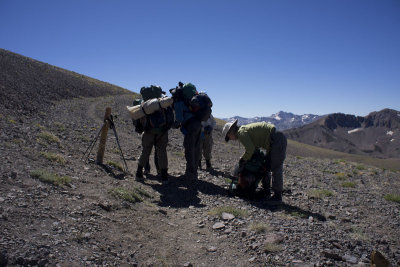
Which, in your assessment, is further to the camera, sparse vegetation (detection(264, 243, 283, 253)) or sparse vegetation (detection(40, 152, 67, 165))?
sparse vegetation (detection(40, 152, 67, 165))

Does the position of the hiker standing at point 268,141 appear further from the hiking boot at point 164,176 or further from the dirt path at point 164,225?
the hiking boot at point 164,176

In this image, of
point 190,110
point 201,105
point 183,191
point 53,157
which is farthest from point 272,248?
point 53,157

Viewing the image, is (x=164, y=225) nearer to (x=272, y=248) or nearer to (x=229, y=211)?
(x=229, y=211)

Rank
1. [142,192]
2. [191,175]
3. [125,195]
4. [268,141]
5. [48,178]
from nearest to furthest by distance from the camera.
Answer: [48,178] → [125,195] → [268,141] → [142,192] → [191,175]

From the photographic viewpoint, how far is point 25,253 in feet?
12.1

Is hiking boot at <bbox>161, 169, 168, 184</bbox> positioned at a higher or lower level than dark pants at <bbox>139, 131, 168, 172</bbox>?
lower

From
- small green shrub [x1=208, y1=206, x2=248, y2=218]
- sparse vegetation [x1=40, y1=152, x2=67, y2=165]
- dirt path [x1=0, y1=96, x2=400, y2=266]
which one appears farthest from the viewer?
sparse vegetation [x1=40, y1=152, x2=67, y2=165]

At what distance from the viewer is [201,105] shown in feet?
28.6

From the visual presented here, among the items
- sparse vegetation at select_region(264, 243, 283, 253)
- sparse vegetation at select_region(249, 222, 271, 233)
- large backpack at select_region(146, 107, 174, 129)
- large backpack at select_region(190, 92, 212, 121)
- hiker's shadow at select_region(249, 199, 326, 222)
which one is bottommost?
sparse vegetation at select_region(264, 243, 283, 253)

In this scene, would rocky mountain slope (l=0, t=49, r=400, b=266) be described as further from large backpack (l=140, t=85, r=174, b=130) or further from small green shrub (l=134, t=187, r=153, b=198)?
large backpack (l=140, t=85, r=174, b=130)

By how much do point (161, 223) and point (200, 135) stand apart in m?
3.96

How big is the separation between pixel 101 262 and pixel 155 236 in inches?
55.7

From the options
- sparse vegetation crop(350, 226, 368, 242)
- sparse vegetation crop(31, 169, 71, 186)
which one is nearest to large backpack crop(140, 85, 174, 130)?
sparse vegetation crop(31, 169, 71, 186)

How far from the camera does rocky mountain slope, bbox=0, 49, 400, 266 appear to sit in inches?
171
